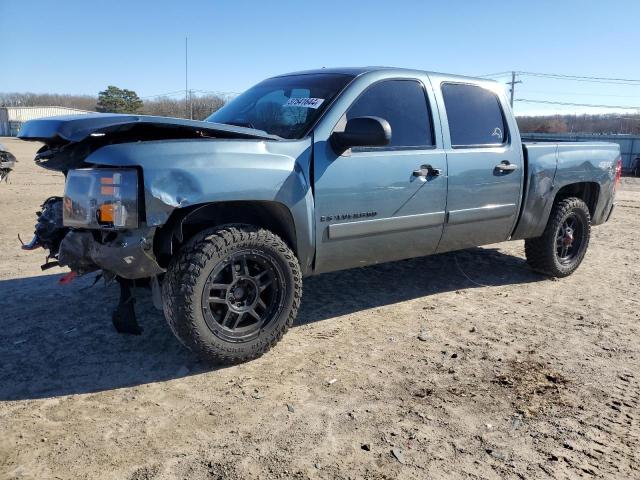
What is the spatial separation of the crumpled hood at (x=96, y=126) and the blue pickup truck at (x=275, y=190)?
11 millimetres

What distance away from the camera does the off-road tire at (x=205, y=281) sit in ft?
10.2

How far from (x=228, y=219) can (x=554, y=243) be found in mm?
A: 3536

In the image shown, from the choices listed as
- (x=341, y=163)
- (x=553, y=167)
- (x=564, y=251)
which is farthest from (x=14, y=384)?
(x=564, y=251)

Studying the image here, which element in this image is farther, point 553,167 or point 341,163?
point 553,167

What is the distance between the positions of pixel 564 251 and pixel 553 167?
1063 mm

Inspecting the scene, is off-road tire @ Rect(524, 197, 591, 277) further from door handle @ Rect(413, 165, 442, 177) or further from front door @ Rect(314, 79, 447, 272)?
door handle @ Rect(413, 165, 442, 177)

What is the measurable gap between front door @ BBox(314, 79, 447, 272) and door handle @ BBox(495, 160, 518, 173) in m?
0.70

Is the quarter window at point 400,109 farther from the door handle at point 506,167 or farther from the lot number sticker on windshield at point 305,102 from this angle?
the door handle at point 506,167

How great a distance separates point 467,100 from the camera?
15.4 feet

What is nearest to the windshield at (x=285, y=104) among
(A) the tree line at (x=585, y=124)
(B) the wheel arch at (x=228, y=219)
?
(B) the wheel arch at (x=228, y=219)

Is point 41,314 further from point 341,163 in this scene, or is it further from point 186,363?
point 341,163

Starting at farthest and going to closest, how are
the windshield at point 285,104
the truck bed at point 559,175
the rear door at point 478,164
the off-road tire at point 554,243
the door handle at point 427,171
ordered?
the off-road tire at point 554,243, the truck bed at point 559,175, the rear door at point 478,164, the door handle at point 427,171, the windshield at point 285,104

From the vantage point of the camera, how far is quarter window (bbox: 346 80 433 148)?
13.0 feet

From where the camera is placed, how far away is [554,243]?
5469 mm
